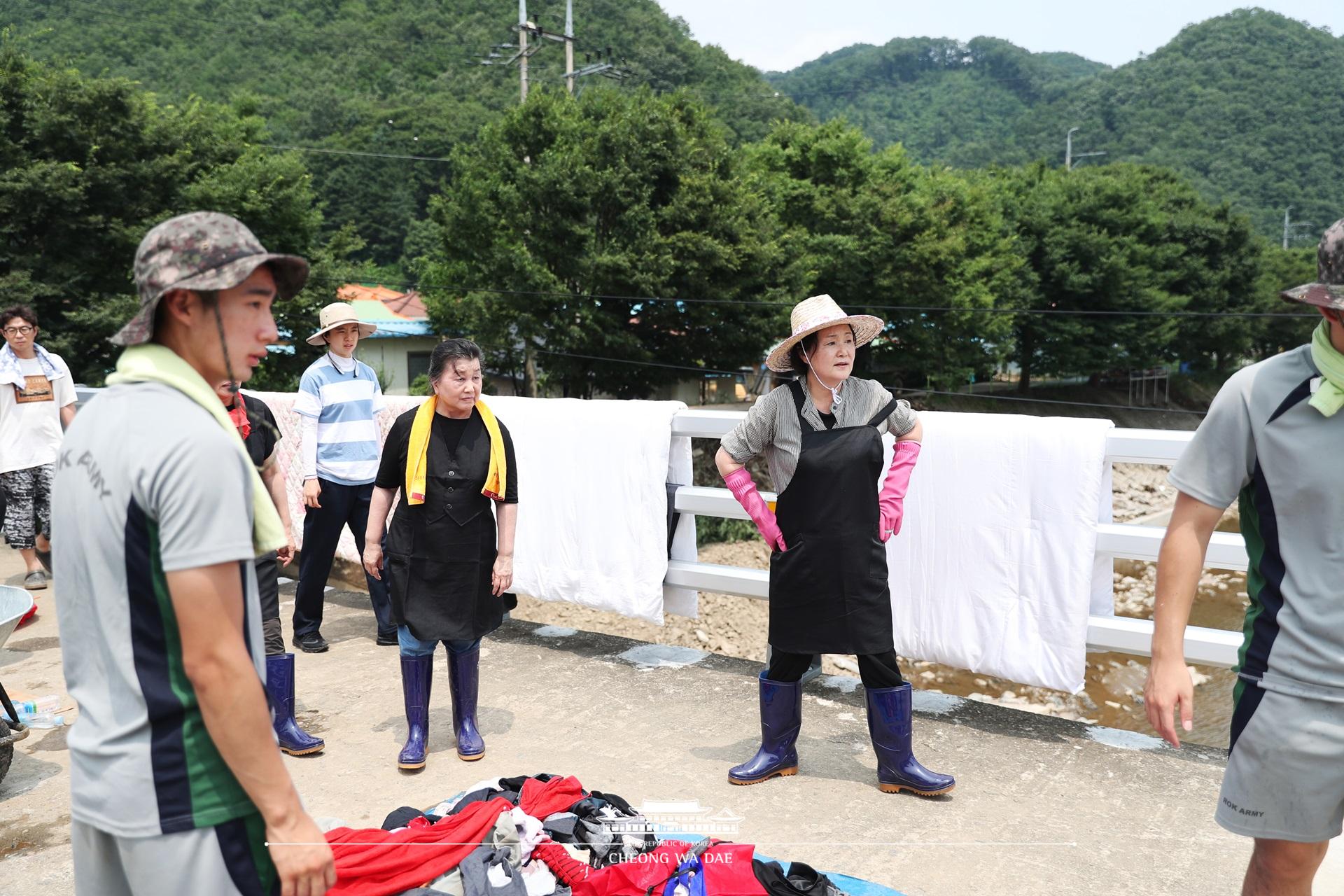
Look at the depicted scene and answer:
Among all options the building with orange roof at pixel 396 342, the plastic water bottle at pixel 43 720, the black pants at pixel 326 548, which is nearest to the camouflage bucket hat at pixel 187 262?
the plastic water bottle at pixel 43 720

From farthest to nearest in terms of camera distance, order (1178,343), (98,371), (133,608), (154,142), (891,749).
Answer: (1178,343), (154,142), (98,371), (891,749), (133,608)

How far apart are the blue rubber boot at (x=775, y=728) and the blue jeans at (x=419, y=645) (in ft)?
4.39

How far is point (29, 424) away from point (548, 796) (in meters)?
6.09

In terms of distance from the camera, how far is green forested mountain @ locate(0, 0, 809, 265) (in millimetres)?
72688

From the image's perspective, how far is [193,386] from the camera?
2004 mm

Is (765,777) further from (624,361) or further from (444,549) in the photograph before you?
(624,361)

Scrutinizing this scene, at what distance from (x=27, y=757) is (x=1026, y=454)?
4779 mm

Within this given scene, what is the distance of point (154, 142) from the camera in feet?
107

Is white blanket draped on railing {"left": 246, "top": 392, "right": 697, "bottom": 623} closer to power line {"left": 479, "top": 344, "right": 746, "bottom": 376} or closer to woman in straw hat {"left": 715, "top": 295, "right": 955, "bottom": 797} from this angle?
woman in straw hat {"left": 715, "top": 295, "right": 955, "bottom": 797}

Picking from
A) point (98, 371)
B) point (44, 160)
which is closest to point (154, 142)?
point (44, 160)

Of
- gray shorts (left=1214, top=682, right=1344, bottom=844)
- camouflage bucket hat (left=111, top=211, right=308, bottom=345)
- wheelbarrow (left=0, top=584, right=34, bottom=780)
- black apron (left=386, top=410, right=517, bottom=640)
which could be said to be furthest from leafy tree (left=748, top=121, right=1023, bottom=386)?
camouflage bucket hat (left=111, top=211, right=308, bottom=345)

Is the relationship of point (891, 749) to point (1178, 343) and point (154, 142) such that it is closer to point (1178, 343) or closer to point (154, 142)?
point (154, 142)

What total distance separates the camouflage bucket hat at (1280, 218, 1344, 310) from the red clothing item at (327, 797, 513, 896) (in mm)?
2888

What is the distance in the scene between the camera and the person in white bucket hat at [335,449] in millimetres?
6496
